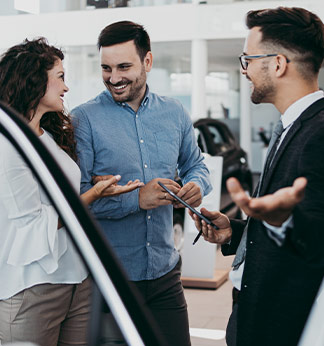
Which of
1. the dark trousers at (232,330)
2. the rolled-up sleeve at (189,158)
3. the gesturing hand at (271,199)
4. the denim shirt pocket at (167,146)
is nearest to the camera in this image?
the gesturing hand at (271,199)

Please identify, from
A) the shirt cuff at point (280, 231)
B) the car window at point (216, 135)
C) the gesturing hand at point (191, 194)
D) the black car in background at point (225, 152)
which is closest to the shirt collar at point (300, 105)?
the shirt cuff at point (280, 231)

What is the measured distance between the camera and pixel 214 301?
20.1ft

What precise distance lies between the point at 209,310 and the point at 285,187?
4046 mm

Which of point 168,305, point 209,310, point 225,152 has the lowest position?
point 209,310

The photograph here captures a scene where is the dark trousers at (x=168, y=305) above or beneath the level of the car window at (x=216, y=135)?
above

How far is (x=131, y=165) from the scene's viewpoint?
287 cm

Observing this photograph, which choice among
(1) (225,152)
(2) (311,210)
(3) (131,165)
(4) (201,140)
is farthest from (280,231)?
(1) (225,152)

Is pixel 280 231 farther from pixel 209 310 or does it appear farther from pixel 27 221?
pixel 209 310

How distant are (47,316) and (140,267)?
3.08 ft

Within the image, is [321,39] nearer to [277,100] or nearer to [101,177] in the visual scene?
[277,100]

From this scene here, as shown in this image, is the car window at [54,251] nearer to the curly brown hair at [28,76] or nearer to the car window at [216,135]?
the curly brown hair at [28,76]

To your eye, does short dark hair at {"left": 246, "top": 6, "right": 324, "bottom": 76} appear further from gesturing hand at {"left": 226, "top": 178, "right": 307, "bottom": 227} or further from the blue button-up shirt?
the blue button-up shirt

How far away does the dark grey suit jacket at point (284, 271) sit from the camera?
1.86 meters

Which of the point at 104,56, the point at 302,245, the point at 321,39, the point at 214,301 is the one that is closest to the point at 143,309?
the point at 302,245
